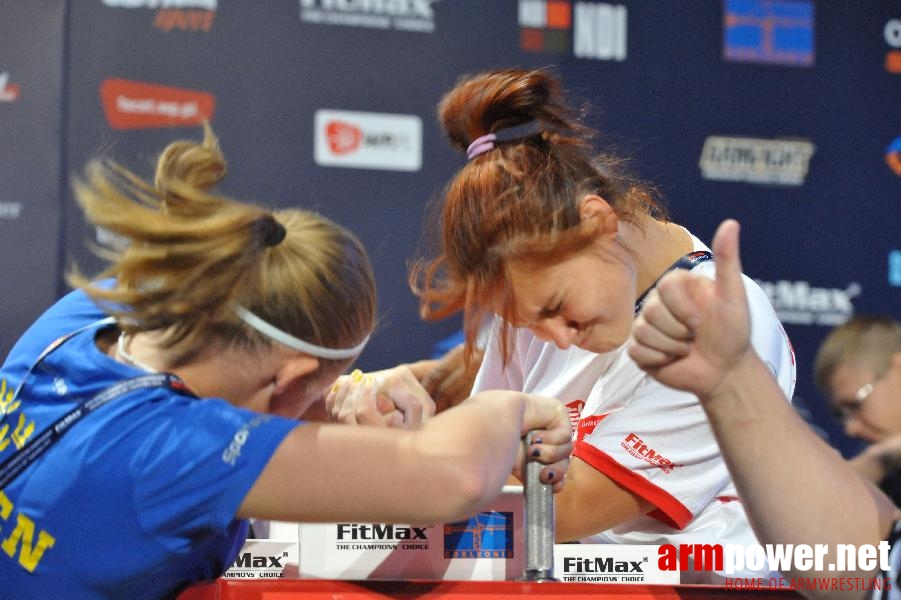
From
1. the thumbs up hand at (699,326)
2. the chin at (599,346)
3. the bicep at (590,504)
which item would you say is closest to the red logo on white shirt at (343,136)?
the chin at (599,346)

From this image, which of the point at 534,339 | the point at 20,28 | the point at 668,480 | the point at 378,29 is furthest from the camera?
Answer: the point at 378,29

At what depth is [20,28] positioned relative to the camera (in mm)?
3061

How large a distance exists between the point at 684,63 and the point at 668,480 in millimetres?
2218

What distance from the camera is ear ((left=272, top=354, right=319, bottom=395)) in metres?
1.15

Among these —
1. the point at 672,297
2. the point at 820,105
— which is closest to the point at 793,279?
the point at 820,105

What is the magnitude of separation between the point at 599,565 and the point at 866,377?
665 mm

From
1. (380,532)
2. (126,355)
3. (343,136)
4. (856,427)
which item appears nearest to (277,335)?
(126,355)

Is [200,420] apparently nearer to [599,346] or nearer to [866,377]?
[599,346]

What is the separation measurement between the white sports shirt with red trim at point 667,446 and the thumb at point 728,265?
0.50m

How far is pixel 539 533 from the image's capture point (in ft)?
3.74

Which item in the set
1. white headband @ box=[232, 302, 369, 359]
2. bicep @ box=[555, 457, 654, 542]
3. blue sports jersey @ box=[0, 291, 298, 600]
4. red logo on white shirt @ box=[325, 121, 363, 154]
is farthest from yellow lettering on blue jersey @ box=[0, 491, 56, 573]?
red logo on white shirt @ box=[325, 121, 363, 154]

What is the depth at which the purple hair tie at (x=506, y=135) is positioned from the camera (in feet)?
5.23

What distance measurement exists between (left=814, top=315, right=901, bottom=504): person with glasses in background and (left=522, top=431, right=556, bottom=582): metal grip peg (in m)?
0.47

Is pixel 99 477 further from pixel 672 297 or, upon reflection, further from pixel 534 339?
pixel 534 339
